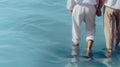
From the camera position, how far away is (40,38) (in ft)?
22.7

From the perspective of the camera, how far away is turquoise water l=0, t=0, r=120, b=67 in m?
5.94

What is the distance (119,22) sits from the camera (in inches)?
231

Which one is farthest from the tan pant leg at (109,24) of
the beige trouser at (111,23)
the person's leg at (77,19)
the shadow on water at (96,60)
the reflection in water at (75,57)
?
the reflection in water at (75,57)

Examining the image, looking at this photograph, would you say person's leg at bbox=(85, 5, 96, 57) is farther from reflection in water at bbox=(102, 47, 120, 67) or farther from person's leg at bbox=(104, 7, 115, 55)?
reflection in water at bbox=(102, 47, 120, 67)

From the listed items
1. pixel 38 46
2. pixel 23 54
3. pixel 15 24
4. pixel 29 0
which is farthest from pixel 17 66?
pixel 29 0

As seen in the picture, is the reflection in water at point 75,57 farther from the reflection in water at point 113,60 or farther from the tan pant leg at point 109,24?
the tan pant leg at point 109,24

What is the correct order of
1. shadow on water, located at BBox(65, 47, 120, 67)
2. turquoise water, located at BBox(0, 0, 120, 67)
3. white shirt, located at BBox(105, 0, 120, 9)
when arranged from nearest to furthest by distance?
white shirt, located at BBox(105, 0, 120, 9), shadow on water, located at BBox(65, 47, 120, 67), turquoise water, located at BBox(0, 0, 120, 67)

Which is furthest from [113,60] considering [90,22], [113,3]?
[113,3]

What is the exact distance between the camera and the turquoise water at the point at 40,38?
234 inches

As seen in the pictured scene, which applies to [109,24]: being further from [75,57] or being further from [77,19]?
[75,57]

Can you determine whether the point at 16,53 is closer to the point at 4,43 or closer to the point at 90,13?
the point at 4,43

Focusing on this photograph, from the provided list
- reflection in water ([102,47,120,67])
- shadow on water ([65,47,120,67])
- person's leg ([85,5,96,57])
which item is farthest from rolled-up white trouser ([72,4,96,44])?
reflection in water ([102,47,120,67])

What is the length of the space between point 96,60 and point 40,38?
1.56 m

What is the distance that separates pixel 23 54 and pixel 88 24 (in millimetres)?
1472
